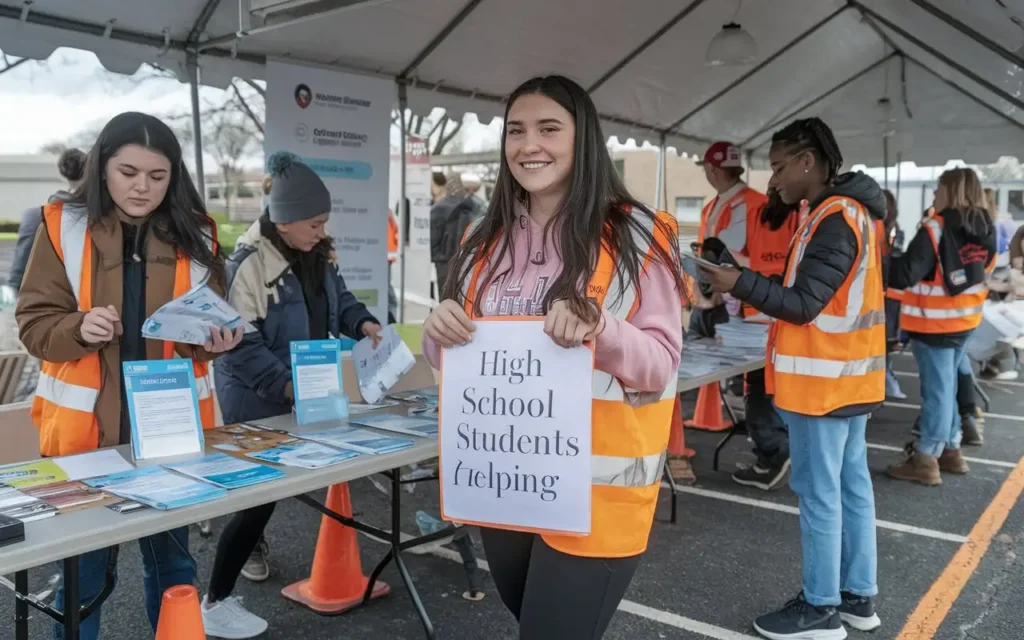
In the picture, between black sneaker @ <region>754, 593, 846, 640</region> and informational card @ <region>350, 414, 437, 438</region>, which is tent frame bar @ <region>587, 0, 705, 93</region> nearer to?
informational card @ <region>350, 414, 437, 438</region>

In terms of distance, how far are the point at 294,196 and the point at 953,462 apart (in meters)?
4.41

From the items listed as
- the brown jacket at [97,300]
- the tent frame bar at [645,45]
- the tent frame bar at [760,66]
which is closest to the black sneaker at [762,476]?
the tent frame bar at [645,45]

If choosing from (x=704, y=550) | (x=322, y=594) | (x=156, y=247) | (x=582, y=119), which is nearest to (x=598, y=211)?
(x=582, y=119)

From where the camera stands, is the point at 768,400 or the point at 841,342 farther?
the point at 768,400

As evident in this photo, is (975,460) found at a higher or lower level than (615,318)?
lower

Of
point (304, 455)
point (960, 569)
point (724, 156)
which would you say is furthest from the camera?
point (724, 156)

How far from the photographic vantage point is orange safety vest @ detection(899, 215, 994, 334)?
4.68 metres

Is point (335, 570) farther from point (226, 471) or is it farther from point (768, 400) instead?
point (768, 400)

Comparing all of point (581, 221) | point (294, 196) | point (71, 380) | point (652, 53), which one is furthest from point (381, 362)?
point (652, 53)

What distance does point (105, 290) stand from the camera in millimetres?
2107

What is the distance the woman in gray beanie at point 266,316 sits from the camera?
2723 millimetres

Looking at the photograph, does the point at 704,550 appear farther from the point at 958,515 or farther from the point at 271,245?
the point at 271,245

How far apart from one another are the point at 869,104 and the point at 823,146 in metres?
7.21

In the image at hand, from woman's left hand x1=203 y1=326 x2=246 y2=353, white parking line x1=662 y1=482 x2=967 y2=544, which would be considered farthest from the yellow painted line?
woman's left hand x1=203 y1=326 x2=246 y2=353
